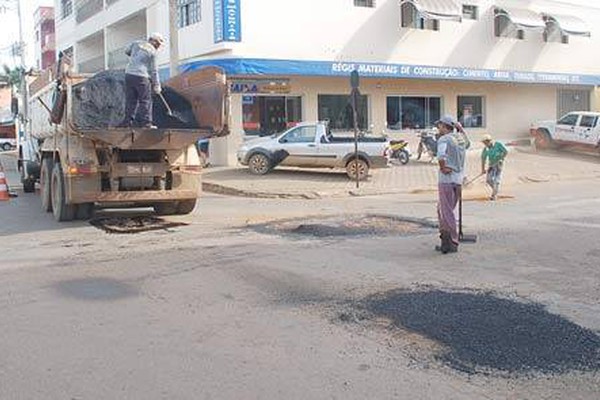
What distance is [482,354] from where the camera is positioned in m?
5.39

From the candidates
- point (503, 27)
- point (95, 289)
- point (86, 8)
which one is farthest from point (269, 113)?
point (95, 289)

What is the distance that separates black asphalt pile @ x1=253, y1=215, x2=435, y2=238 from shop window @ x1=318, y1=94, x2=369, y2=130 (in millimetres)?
14127

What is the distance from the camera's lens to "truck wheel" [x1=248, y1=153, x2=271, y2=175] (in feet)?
73.9

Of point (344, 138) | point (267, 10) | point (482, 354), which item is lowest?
point (482, 354)

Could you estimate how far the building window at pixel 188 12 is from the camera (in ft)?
83.2

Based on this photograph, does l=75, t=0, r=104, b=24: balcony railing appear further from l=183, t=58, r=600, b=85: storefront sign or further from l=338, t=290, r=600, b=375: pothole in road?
l=338, t=290, r=600, b=375: pothole in road

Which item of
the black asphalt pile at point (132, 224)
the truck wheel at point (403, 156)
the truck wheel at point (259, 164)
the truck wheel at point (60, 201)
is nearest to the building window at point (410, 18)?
the truck wheel at point (403, 156)

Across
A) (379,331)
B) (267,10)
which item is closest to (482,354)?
(379,331)

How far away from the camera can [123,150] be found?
12.9 metres

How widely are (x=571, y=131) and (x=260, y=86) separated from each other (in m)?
13.0

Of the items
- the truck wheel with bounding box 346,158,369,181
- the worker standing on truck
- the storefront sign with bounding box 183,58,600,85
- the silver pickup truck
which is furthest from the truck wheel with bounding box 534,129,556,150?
the worker standing on truck

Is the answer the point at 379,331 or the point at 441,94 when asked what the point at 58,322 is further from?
the point at 441,94

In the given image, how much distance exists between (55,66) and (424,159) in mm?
16266

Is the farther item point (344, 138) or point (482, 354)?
point (344, 138)
